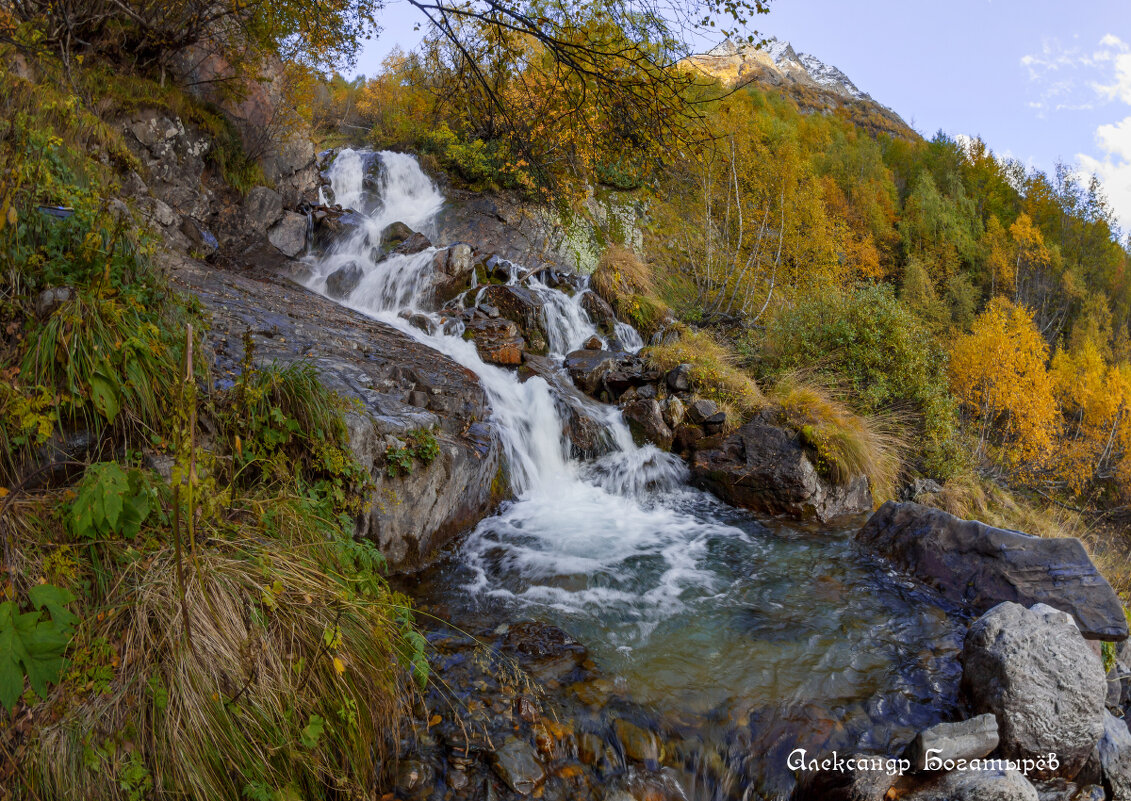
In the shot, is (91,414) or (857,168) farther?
(857,168)

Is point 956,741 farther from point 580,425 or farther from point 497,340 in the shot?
point 497,340

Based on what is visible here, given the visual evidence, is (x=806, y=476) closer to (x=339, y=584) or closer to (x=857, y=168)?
(x=339, y=584)

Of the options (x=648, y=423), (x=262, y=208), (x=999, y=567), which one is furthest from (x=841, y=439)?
(x=262, y=208)

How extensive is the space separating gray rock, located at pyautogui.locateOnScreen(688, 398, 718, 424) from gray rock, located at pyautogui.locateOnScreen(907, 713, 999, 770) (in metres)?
5.34

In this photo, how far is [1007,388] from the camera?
60.0ft

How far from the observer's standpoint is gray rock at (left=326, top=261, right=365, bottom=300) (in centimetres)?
1124

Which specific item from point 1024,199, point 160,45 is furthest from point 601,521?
point 1024,199

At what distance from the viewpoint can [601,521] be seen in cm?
675

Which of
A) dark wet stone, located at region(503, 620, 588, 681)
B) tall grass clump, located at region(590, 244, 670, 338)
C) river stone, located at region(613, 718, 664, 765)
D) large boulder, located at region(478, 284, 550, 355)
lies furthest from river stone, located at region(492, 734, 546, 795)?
tall grass clump, located at region(590, 244, 670, 338)

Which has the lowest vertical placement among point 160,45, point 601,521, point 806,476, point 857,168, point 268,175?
point 601,521

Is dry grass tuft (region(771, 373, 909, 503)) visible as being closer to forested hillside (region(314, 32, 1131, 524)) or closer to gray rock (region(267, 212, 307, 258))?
forested hillside (region(314, 32, 1131, 524))

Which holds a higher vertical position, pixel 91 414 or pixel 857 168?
pixel 857 168

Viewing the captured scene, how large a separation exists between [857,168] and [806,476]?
1364 inches

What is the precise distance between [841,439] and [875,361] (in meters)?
3.60
